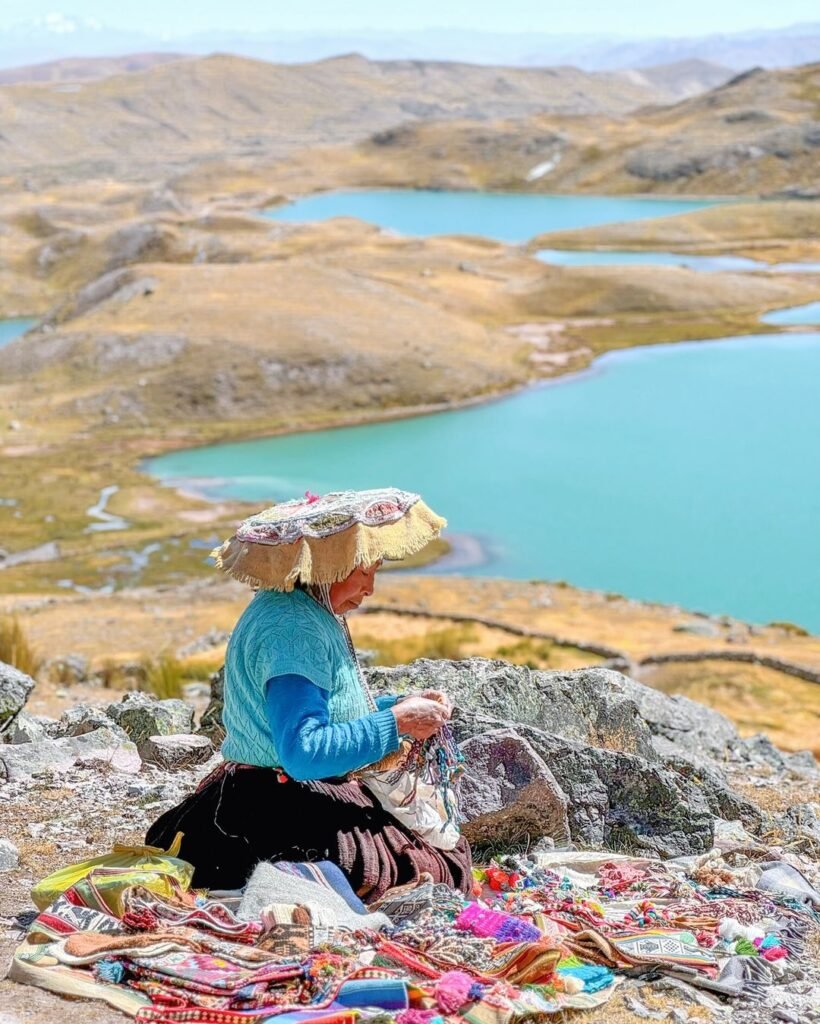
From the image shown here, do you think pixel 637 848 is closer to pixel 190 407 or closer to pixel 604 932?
pixel 604 932

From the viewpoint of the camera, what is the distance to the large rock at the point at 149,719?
1073 centimetres

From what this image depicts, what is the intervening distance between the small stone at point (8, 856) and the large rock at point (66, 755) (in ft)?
5.83

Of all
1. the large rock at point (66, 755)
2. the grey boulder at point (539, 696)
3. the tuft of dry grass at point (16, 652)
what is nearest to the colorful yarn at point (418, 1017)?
the grey boulder at point (539, 696)

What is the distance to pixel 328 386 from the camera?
6750 cm

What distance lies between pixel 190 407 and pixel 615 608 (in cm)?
3573

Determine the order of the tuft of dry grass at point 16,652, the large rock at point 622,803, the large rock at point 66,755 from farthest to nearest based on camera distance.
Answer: the tuft of dry grass at point 16,652, the large rock at point 66,755, the large rock at point 622,803

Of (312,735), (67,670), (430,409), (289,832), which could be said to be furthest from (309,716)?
(430,409)

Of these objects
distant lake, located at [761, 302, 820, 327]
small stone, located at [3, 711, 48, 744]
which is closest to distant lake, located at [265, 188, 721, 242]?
distant lake, located at [761, 302, 820, 327]

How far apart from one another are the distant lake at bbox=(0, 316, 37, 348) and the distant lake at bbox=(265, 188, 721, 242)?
148ft

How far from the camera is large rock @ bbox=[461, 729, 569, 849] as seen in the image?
24.6 feet

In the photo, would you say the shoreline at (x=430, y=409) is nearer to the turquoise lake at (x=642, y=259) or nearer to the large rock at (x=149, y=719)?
the turquoise lake at (x=642, y=259)

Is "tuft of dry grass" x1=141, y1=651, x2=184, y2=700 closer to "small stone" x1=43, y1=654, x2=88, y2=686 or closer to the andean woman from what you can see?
"small stone" x1=43, y1=654, x2=88, y2=686

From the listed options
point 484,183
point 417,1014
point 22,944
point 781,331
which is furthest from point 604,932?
point 484,183

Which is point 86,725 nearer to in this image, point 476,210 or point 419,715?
point 419,715
